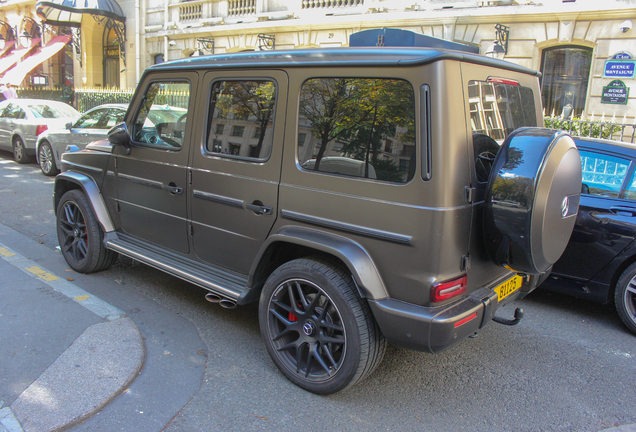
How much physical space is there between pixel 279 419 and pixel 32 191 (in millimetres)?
8083

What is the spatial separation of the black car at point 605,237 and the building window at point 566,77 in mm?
10047

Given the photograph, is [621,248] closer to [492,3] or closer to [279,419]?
[279,419]

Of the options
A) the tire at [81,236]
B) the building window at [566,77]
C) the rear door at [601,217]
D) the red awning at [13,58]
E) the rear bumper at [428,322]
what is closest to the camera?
the rear bumper at [428,322]

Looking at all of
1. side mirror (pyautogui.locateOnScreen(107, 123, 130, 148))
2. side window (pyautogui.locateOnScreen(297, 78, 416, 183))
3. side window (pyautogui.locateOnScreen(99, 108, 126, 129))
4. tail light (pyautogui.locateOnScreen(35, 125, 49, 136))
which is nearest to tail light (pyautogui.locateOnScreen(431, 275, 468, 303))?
side window (pyautogui.locateOnScreen(297, 78, 416, 183))

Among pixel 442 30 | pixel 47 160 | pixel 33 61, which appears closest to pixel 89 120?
pixel 47 160

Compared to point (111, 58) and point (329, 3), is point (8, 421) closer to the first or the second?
point (329, 3)

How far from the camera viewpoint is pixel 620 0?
12094 millimetres

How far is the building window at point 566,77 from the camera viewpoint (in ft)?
44.4

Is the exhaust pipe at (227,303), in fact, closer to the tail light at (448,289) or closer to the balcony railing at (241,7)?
the tail light at (448,289)

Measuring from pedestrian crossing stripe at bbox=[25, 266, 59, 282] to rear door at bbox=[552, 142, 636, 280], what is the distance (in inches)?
187

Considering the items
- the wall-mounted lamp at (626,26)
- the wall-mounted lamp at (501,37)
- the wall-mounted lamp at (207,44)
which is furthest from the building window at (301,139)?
the wall-mounted lamp at (207,44)

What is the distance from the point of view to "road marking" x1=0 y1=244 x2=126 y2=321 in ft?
13.4

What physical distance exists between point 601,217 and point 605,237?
0.18 m

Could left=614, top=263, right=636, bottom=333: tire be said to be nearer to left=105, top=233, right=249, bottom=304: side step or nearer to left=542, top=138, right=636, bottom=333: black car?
left=542, top=138, right=636, bottom=333: black car
